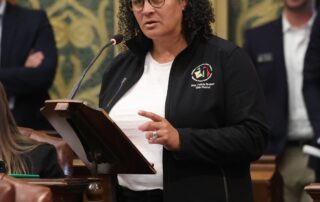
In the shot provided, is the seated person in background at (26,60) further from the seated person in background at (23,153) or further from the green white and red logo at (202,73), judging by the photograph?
the green white and red logo at (202,73)

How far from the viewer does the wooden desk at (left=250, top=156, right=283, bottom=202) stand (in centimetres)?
449

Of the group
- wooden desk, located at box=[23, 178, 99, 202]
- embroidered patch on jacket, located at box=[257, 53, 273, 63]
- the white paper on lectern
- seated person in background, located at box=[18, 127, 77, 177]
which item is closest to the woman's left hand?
the white paper on lectern

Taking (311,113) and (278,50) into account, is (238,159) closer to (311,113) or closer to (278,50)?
(311,113)

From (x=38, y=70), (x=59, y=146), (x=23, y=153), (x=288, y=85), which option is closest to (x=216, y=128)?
(x=23, y=153)

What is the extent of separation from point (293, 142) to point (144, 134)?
213 centimetres

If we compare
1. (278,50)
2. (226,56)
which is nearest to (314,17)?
(278,50)

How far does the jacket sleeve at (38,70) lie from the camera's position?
5129 millimetres

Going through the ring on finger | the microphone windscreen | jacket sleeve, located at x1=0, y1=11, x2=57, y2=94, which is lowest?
the ring on finger

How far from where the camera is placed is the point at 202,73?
3.11m

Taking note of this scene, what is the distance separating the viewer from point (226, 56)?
3.11 m

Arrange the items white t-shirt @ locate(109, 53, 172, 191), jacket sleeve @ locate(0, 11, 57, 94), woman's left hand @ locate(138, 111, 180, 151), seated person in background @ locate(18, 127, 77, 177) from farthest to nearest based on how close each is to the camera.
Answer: jacket sleeve @ locate(0, 11, 57, 94)
seated person in background @ locate(18, 127, 77, 177)
white t-shirt @ locate(109, 53, 172, 191)
woman's left hand @ locate(138, 111, 180, 151)

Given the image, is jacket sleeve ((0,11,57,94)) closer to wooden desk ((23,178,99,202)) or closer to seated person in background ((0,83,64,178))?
seated person in background ((0,83,64,178))

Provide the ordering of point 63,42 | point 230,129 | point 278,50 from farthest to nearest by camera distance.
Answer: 1. point 63,42
2. point 278,50
3. point 230,129

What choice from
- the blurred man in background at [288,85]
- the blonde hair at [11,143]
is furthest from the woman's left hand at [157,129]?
the blurred man in background at [288,85]
